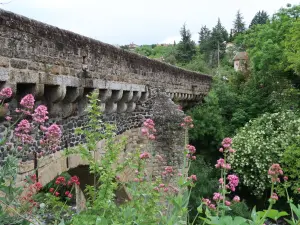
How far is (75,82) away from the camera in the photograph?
557 cm

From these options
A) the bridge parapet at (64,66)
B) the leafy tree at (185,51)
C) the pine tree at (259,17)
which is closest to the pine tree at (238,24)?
the pine tree at (259,17)

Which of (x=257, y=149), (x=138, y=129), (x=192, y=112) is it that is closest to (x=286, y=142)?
(x=257, y=149)

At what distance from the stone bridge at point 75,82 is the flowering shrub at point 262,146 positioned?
Answer: 5003 millimetres

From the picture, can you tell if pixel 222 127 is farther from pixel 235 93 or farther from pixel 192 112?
pixel 235 93

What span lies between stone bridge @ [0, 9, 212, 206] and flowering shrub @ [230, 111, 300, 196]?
5.00m

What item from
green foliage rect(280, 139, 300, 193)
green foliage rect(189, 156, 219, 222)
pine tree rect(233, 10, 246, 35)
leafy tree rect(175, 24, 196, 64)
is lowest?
green foliage rect(189, 156, 219, 222)

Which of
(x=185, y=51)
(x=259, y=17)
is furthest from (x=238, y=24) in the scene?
(x=185, y=51)

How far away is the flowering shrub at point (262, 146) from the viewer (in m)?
14.0


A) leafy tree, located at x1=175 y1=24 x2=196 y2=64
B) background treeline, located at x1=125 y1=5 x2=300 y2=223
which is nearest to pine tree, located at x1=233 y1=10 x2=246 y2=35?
leafy tree, located at x1=175 y1=24 x2=196 y2=64

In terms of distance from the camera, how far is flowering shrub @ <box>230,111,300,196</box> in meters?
14.0

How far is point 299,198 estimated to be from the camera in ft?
48.2

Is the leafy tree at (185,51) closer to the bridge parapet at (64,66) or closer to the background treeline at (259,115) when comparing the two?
the background treeline at (259,115)

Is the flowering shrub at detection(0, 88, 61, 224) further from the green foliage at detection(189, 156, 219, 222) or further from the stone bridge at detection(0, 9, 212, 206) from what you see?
the green foliage at detection(189, 156, 219, 222)

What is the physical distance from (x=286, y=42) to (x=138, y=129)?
8.74 m
